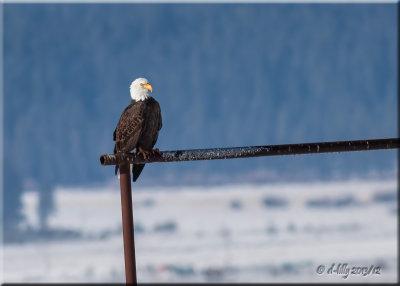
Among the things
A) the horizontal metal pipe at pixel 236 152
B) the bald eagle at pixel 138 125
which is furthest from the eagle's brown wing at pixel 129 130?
the horizontal metal pipe at pixel 236 152

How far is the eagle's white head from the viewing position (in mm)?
2826

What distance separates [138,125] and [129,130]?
1.9 inches

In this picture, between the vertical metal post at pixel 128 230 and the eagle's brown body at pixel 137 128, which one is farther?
the eagle's brown body at pixel 137 128

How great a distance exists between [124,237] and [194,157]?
309 mm

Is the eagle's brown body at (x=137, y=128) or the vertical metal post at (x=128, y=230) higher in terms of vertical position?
the eagle's brown body at (x=137, y=128)

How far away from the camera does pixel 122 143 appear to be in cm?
266

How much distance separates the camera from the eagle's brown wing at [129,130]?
264cm

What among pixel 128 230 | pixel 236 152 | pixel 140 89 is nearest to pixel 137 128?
pixel 140 89

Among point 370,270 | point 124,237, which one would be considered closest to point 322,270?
point 370,270

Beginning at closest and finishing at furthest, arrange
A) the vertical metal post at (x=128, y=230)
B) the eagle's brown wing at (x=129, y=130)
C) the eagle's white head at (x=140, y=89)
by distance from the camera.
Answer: the vertical metal post at (x=128, y=230) → the eagle's brown wing at (x=129, y=130) → the eagle's white head at (x=140, y=89)

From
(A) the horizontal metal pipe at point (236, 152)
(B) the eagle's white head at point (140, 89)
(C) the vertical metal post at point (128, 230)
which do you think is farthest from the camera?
(B) the eagle's white head at point (140, 89)

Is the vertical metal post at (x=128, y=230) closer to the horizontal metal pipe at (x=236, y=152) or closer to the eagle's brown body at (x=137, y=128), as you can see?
the horizontal metal pipe at (x=236, y=152)

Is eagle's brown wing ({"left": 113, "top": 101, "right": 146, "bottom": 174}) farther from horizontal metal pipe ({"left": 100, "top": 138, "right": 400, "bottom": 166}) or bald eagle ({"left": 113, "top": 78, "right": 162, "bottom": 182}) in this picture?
horizontal metal pipe ({"left": 100, "top": 138, "right": 400, "bottom": 166})

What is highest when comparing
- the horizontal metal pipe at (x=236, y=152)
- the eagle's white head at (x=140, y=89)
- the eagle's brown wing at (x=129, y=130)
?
the eagle's white head at (x=140, y=89)
